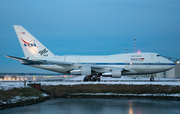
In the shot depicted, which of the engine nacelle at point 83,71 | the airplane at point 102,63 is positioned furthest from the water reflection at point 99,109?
the airplane at point 102,63

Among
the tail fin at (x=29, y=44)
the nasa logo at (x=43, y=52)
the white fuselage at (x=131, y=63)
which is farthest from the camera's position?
the nasa logo at (x=43, y=52)

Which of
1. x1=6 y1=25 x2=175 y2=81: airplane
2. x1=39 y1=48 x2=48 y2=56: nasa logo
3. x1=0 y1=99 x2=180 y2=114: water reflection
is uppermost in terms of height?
x1=39 y1=48 x2=48 y2=56: nasa logo

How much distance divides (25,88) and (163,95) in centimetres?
1621

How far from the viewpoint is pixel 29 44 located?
138 feet

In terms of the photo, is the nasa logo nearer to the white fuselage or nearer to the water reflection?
the white fuselage

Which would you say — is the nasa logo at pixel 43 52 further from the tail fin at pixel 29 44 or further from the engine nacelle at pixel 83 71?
the engine nacelle at pixel 83 71

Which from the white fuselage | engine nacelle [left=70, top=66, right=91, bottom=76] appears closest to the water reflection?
engine nacelle [left=70, top=66, right=91, bottom=76]

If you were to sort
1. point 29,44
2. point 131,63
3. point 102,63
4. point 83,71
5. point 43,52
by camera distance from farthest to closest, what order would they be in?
point 43,52 < point 29,44 < point 102,63 < point 131,63 < point 83,71

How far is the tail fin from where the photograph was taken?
136 feet

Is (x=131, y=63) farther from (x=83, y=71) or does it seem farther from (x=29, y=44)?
(x=29, y=44)

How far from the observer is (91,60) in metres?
40.5

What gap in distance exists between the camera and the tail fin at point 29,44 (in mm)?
41594

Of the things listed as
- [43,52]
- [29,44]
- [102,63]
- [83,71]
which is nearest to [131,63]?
[102,63]

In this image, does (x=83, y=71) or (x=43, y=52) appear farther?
(x=43, y=52)
